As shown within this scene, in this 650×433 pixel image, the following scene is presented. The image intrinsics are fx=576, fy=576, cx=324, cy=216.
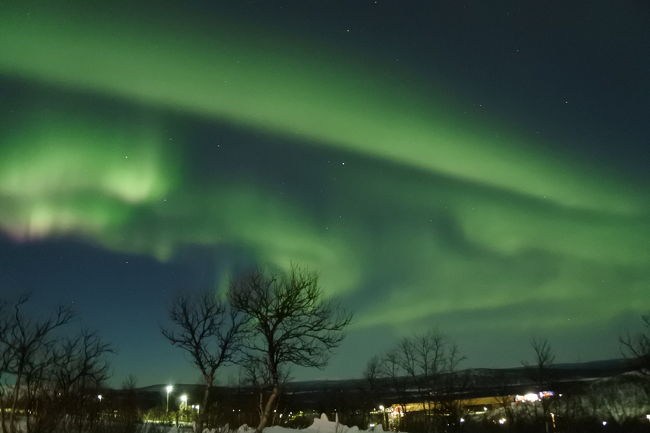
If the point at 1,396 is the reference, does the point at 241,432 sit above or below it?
below

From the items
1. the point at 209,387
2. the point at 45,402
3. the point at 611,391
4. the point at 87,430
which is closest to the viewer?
the point at 45,402

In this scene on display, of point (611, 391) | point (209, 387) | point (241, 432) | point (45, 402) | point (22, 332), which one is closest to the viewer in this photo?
point (45, 402)

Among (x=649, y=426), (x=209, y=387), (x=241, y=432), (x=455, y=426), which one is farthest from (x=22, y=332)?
(x=649, y=426)

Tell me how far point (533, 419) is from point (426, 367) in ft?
91.2

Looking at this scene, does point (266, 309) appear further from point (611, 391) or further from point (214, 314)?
point (611, 391)

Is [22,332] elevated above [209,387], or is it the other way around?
[22,332]

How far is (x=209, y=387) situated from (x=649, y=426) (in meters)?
44.4

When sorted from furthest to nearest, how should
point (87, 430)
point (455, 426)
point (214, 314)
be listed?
point (455, 426) → point (214, 314) → point (87, 430)

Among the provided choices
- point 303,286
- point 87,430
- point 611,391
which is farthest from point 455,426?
point 611,391

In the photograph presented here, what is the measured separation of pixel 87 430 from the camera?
11.6m

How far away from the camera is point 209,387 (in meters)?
25.3

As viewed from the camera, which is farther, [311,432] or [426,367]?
[426,367]

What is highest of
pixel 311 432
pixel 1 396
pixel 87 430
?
pixel 1 396

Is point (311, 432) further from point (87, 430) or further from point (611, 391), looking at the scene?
point (611, 391)
